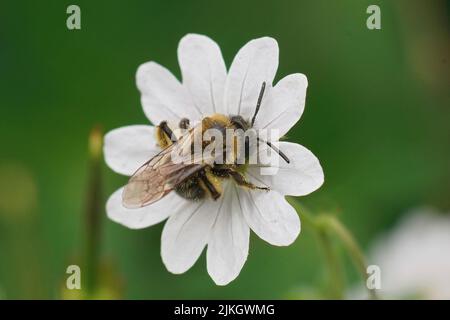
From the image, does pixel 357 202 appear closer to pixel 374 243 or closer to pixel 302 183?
pixel 374 243

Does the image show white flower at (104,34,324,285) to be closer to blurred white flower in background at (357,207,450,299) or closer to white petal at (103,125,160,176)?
white petal at (103,125,160,176)

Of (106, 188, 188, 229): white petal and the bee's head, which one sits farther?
(106, 188, 188, 229): white petal

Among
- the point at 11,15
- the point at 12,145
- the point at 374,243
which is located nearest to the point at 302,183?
the point at 374,243

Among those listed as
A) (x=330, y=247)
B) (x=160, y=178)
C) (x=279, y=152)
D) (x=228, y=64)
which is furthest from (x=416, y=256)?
(x=160, y=178)

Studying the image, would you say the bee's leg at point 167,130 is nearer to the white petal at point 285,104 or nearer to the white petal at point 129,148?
the white petal at point 129,148

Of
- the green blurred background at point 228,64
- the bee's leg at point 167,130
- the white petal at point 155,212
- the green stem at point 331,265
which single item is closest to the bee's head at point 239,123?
the bee's leg at point 167,130

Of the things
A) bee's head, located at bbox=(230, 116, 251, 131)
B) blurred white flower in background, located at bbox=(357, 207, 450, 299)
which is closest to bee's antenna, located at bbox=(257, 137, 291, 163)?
bee's head, located at bbox=(230, 116, 251, 131)
